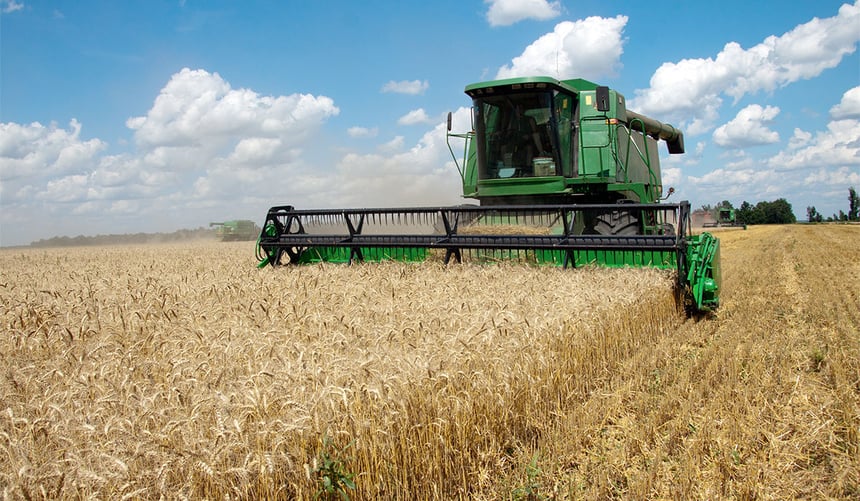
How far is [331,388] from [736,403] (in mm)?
2385

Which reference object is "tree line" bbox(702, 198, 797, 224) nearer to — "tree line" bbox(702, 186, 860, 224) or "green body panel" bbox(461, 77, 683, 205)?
"tree line" bbox(702, 186, 860, 224)

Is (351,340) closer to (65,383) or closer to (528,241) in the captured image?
(65,383)

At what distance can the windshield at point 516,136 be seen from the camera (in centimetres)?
787

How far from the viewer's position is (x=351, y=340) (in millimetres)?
3275

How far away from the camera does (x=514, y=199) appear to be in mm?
8109

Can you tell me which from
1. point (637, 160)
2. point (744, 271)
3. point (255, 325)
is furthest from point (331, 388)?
point (744, 271)

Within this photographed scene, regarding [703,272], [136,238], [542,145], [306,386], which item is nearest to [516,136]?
[542,145]

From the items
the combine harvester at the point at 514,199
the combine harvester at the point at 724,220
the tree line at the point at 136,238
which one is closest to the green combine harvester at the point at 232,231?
the tree line at the point at 136,238

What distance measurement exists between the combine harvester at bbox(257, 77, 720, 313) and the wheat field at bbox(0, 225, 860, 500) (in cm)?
174

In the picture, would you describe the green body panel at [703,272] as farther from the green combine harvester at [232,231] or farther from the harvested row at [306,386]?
the green combine harvester at [232,231]

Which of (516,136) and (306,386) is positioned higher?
(516,136)

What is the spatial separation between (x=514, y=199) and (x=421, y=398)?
5911 millimetres

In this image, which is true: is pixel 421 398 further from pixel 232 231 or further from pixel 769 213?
pixel 769 213

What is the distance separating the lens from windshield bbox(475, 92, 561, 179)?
7867mm
